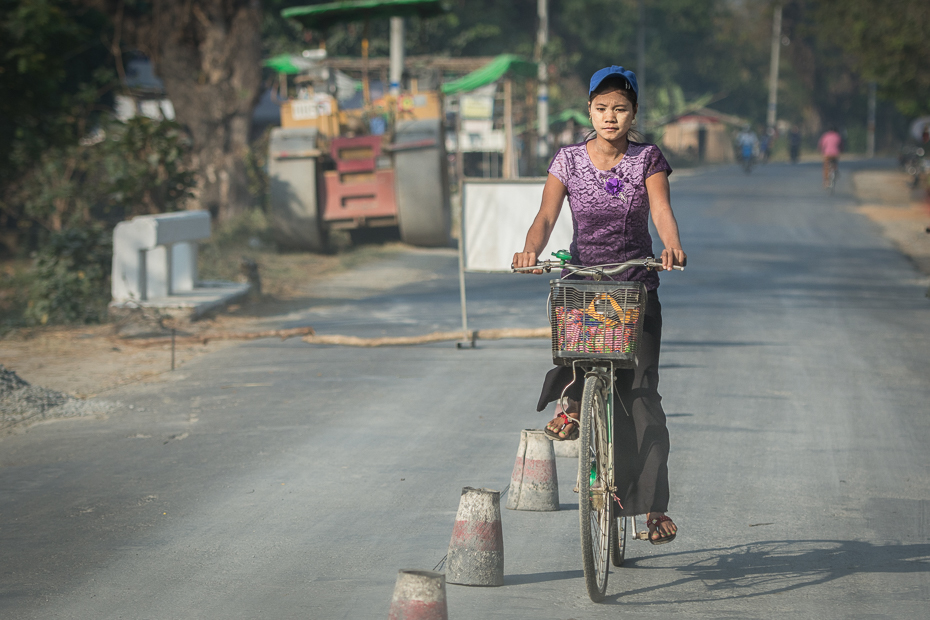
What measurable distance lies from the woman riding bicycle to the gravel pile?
14.4 feet

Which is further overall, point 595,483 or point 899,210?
point 899,210

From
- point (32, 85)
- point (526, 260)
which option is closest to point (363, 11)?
point (32, 85)

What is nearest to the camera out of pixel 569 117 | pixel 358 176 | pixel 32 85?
pixel 32 85

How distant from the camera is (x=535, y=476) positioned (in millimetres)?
5402

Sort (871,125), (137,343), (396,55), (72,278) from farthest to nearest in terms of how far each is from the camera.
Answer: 1. (871,125)
2. (396,55)
3. (72,278)
4. (137,343)

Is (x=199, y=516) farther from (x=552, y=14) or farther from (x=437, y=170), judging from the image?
(x=552, y=14)

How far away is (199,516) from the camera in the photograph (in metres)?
5.42

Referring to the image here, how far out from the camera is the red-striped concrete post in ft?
11.9

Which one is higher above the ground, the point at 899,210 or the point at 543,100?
the point at 543,100

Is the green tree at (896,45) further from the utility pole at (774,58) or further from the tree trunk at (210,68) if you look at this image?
the utility pole at (774,58)

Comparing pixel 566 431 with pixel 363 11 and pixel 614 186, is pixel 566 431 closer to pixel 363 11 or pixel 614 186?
pixel 614 186

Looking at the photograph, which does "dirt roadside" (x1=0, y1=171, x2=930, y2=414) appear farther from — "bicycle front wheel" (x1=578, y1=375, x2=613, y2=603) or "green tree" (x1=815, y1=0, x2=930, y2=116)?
"green tree" (x1=815, y1=0, x2=930, y2=116)

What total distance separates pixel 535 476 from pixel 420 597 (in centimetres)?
184

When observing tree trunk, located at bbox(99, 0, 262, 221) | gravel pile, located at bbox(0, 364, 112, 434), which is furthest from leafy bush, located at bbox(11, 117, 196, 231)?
gravel pile, located at bbox(0, 364, 112, 434)
